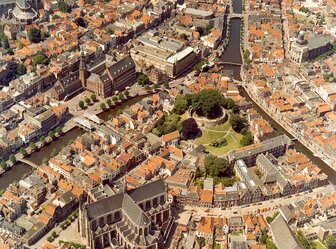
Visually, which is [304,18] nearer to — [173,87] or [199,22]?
[199,22]

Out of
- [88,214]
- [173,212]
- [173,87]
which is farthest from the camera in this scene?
[173,87]

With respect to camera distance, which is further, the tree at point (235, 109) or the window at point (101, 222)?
the tree at point (235, 109)

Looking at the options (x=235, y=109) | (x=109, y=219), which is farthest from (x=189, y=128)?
→ (x=109, y=219)

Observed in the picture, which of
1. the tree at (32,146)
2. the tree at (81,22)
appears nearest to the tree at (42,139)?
the tree at (32,146)

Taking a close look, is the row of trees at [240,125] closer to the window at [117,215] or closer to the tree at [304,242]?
the tree at [304,242]

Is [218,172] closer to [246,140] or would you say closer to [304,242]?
[246,140]

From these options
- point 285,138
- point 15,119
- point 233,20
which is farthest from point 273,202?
point 233,20
